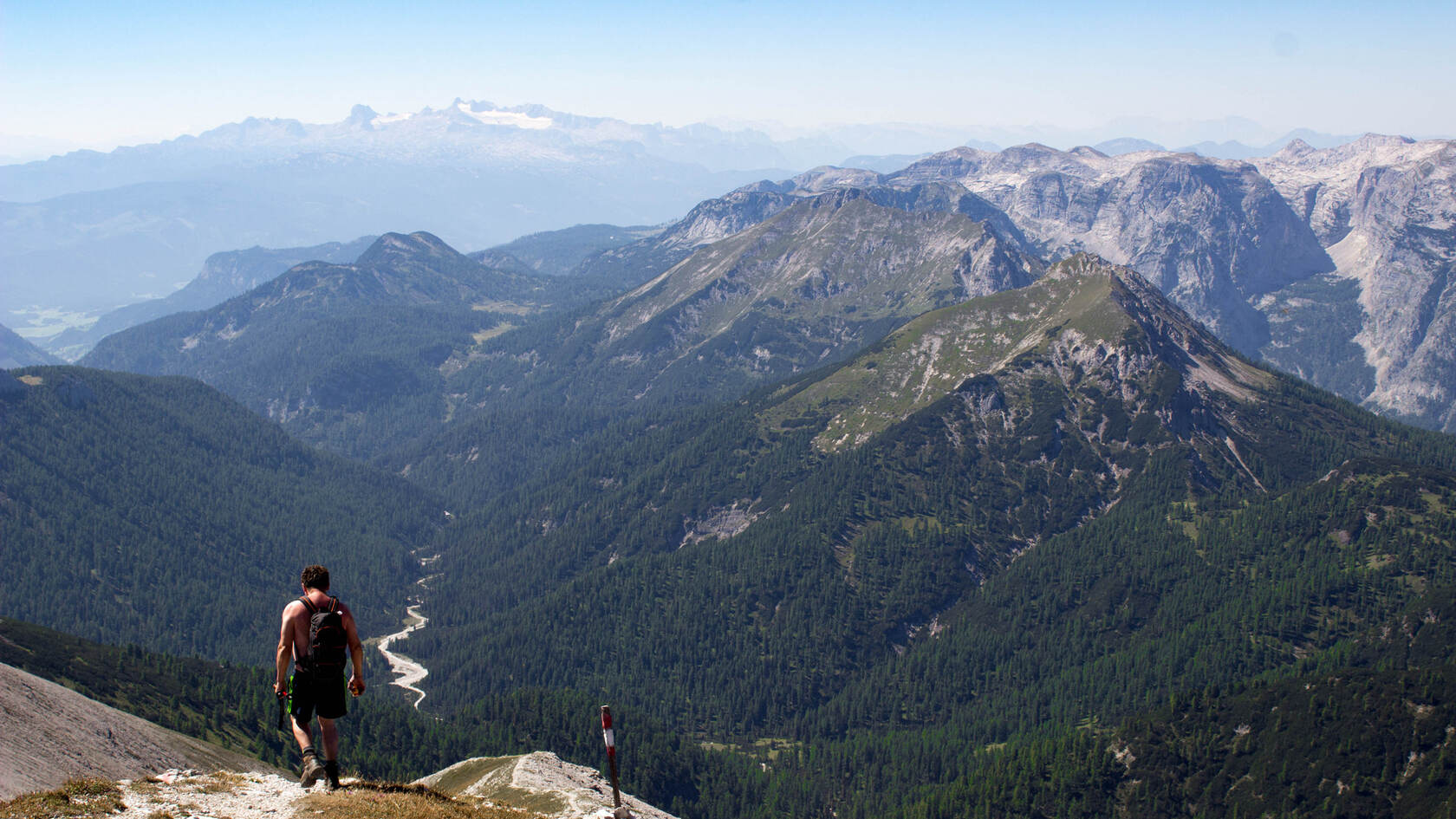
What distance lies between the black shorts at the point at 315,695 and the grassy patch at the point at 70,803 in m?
15.4

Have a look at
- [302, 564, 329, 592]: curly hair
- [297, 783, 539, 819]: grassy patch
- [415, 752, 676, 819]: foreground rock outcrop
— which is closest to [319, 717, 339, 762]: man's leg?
[297, 783, 539, 819]: grassy patch

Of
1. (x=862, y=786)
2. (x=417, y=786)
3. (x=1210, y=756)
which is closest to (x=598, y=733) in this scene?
(x=862, y=786)

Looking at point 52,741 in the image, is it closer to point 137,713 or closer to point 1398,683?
point 137,713

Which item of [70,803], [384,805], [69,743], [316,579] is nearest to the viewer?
[316,579]

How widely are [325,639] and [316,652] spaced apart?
1.78 ft

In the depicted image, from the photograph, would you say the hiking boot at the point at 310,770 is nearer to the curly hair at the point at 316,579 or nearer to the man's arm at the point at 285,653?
the man's arm at the point at 285,653

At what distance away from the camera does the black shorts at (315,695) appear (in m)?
36.1

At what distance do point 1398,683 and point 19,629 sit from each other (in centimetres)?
21602

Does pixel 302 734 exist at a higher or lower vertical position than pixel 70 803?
higher

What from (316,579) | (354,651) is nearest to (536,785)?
(354,651)

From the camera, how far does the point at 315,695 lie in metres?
36.3

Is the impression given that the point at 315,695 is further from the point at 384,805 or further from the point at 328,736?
the point at 384,805

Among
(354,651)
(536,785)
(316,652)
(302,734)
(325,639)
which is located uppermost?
(325,639)

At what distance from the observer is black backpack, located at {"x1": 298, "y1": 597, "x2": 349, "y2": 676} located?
35.5 meters
